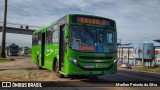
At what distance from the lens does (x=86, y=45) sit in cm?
1455

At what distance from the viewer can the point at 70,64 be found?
1438 centimetres

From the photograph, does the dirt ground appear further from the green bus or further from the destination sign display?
the destination sign display

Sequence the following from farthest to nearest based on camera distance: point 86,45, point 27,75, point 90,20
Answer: point 27,75
point 90,20
point 86,45

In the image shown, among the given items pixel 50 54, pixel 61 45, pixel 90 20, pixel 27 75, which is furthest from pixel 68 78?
pixel 90 20

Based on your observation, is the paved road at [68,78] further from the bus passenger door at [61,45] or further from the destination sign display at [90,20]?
the destination sign display at [90,20]

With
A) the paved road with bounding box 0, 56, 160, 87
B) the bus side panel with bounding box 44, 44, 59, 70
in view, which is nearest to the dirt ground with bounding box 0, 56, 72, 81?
the paved road with bounding box 0, 56, 160, 87

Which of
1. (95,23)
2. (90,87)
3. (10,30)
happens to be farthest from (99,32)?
(10,30)

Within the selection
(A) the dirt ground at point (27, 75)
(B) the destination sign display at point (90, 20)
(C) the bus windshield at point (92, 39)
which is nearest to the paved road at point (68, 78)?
(A) the dirt ground at point (27, 75)

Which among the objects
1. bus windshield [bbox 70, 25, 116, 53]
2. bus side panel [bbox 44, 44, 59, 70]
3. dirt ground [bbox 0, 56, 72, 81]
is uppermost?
bus windshield [bbox 70, 25, 116, 53]

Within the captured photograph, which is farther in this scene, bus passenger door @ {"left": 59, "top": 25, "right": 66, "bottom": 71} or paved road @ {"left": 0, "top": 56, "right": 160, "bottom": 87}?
bus passenger door @ {"left": 59, "top": 25, "right": 66, "bottom": 71}

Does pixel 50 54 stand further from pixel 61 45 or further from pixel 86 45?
pixel 86 45

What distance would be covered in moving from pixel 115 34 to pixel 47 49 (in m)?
A: 5.88

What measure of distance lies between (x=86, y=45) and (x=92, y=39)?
1.55 ft

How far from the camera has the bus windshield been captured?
14.4m
